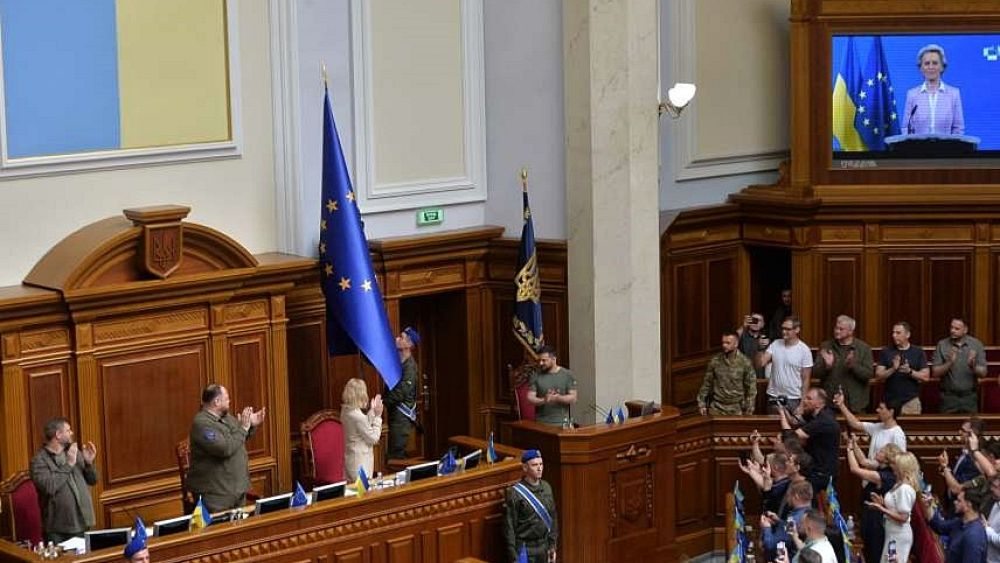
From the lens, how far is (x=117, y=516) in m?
13.1

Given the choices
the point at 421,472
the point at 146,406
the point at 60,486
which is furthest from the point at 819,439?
the point at 60,486

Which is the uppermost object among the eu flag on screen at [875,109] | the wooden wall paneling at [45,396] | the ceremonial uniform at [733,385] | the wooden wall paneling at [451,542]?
the eu flag on screen at [875,109]

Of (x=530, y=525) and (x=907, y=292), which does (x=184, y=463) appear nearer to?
(x=530, y=525)

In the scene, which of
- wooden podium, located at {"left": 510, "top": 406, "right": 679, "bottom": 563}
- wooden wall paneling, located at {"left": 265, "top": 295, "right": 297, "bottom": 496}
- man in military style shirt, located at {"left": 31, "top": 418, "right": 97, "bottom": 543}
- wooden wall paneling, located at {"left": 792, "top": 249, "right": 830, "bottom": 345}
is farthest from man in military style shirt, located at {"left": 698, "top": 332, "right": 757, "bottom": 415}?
man in military style shirt, located at {"left": 31, "top": 418, "right": 97, "bottom": 543}

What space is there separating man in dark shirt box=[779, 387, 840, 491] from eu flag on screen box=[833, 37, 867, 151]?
3969 millimetres

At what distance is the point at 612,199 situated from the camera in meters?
14.4

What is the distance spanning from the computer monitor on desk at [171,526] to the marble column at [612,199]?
407cm

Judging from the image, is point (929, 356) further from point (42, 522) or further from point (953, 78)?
point (42, 522)

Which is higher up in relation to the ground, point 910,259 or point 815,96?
point 815,96

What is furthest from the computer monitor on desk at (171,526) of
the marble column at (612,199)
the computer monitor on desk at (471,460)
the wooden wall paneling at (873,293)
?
the wooden wall paneling at (873,293)

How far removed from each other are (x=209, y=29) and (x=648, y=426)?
14.3 ft

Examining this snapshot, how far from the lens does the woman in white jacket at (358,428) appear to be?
12828 millimetres

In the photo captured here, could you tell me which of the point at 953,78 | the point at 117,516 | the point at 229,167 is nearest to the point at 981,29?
Result: the point at 953,78

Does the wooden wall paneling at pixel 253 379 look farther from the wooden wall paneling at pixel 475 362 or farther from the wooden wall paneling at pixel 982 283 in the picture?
the wooden wall paneling at pixel 982 283
